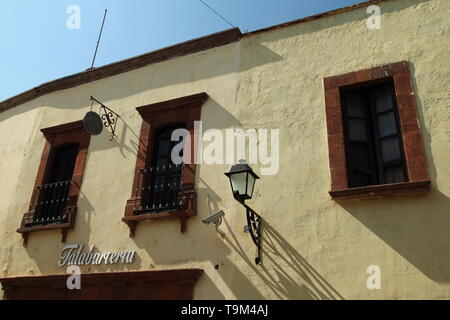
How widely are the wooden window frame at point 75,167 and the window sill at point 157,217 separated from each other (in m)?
1.44

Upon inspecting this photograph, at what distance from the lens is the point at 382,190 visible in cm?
600

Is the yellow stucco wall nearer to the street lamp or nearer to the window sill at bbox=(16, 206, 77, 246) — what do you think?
the window sill at bbox=(16, 206, 77, 246)

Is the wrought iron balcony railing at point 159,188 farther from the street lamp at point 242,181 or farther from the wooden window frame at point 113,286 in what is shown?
the street lamp at point 242,181

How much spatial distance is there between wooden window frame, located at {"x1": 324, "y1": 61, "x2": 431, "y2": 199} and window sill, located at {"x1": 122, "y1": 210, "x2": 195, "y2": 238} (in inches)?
97.3

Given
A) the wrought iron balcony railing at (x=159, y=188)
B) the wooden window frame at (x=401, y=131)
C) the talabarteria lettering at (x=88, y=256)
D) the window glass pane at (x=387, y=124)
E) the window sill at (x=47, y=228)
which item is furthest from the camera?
the window sill at (x=47, y=228)

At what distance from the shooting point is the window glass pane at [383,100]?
22.5 ft

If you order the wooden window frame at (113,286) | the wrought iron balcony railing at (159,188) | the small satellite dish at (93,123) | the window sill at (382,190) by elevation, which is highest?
the small satellite dish at (93,123)

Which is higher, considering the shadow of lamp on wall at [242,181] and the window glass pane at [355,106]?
the window glass pane at [355,106]

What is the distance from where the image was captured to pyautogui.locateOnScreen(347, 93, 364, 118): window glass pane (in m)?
7.07

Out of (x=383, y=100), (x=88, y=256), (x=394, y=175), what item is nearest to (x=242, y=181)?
(x=394, y=175)

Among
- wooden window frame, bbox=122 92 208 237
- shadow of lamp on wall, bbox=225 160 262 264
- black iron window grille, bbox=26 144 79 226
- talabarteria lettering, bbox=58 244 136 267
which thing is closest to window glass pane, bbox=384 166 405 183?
shadow of lamp on wall, bbox=225 160 262 264

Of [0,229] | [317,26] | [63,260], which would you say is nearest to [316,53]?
[317,26]

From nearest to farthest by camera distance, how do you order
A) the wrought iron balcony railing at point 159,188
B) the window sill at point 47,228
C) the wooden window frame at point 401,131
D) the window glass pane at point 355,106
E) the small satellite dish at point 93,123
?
the wooden window frame at point 401,131 < the window glass pane at point 355,106 < the wrought iron balcony railing at point 159,188 < the window sill at point 47,228 < the small satellite dish at point 93,123

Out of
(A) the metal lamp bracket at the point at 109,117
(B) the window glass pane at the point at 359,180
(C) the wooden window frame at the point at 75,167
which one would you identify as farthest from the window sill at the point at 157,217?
(B) the window glass pane at the point at 359,180
